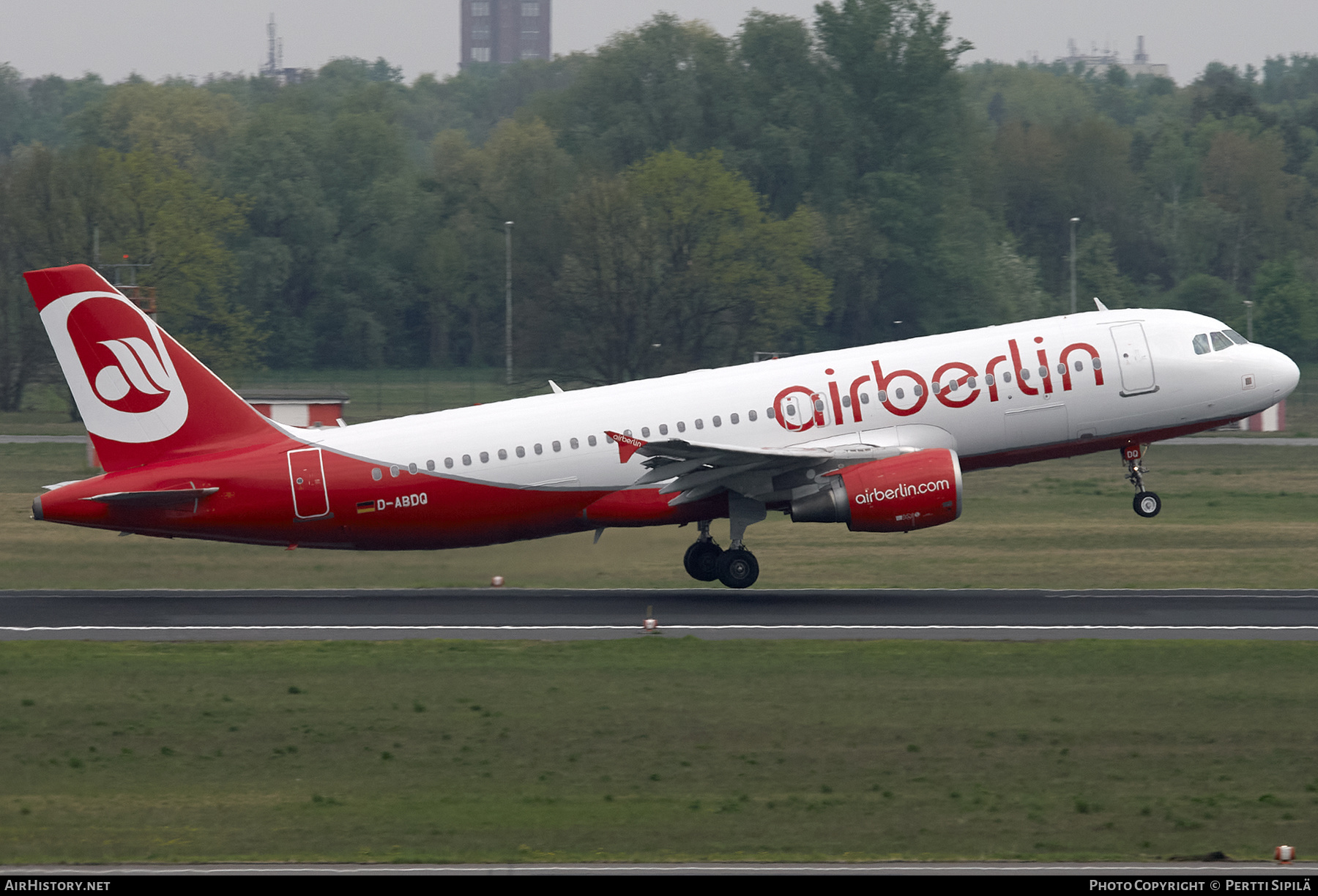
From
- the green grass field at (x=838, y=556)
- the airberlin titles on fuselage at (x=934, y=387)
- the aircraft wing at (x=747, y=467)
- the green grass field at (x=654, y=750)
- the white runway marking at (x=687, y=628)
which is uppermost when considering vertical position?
the airberlin titles on fuselage at (x=934, y=387)

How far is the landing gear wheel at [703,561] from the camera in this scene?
33.0 metres

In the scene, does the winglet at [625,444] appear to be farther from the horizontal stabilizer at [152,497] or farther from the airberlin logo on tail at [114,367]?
the airberlin logo on tail at [114,367]

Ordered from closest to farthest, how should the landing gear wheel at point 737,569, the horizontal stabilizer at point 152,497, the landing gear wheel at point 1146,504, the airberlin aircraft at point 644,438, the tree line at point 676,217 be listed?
the horizontal stabilizer at point 152,497, the airberlin aircraft at point 644,438, the landing gear wheel at point 737,569, the landing gear wheel at point 1146,504, the tree line at point 676,217

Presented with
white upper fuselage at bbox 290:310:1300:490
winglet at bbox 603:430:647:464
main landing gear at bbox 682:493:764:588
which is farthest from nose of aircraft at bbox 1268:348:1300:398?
winglet at bbox 603:430:647:464

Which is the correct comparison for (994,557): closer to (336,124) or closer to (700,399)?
(700,399)

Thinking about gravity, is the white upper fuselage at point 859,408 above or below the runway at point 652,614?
above

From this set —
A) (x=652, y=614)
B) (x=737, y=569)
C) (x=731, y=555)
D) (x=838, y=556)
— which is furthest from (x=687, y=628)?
(x=838, y=556)

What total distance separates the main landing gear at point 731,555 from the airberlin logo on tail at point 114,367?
10.3 m

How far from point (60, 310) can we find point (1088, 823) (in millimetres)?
21885

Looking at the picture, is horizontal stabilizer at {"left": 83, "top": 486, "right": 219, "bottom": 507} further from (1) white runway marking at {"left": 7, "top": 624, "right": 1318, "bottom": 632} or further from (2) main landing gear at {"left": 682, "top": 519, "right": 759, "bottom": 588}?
(2) main landing gear at {"left": 682, "top": 519, "right": 759, "bottom": 588}

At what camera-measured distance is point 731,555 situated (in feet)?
106

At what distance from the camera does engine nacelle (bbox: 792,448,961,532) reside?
29922 millimetres

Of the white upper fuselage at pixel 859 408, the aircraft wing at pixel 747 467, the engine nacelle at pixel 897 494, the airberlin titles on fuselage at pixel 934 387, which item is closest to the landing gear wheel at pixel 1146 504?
the white upper fuselage at pixel 859 408

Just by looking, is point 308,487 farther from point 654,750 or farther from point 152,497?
point 654,750
